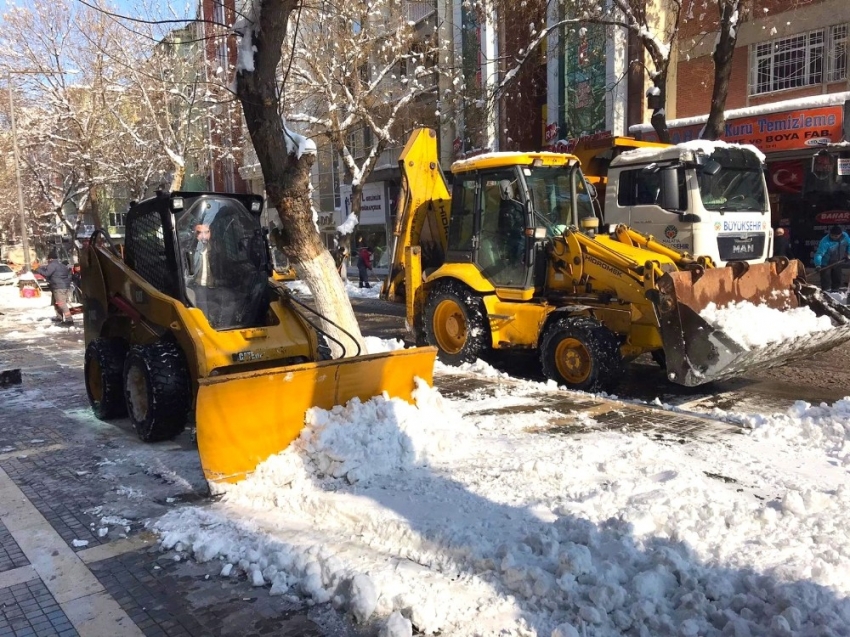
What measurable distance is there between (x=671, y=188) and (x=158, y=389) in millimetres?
6148

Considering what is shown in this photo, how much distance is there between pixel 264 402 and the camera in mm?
5184

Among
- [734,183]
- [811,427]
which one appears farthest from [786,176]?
[811,427]

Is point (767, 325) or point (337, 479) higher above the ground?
point (767, 325)

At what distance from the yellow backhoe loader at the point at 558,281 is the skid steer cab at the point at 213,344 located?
2.29 meters

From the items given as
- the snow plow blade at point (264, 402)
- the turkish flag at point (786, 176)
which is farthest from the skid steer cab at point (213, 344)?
the turkish flag at point (786, 176)

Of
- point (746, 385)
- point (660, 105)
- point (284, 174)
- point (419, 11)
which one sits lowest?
point (746, 385)

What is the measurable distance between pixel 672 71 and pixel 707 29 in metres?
1.41

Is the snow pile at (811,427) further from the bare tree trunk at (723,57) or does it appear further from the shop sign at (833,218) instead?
the shop sign at (833,218)

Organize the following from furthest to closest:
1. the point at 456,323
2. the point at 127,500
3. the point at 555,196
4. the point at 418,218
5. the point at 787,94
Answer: the point at 787,94 → the point at 418,218 → the point at 456,323 → the point at 555,196 → the point at 127,500

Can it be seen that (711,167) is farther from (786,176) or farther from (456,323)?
(786,176)

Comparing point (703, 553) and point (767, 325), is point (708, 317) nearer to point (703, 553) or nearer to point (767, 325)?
point (767, 325)

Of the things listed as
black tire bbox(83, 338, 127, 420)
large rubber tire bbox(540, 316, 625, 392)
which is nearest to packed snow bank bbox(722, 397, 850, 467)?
large rubber tire bbox(540, 316, 625, 392)

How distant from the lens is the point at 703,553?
3.57 metres

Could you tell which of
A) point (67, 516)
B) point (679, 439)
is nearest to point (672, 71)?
point (679, 439)
